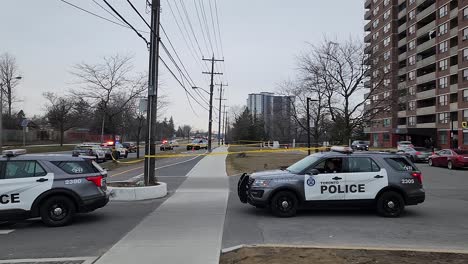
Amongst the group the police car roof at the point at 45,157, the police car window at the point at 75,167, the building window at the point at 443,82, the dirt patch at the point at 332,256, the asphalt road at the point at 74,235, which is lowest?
the asphalt road at the point at 74,235

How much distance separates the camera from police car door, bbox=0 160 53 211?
9320mm

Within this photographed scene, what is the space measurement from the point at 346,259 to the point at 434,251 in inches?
59.6

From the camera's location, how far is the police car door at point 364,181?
10.8 meters

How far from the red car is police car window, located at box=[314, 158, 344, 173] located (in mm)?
22477

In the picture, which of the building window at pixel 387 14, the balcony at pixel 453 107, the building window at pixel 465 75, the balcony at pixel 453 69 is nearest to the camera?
the building window at pixel 465 75

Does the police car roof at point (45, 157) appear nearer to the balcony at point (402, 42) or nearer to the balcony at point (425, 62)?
the balcony at point (425, 62)

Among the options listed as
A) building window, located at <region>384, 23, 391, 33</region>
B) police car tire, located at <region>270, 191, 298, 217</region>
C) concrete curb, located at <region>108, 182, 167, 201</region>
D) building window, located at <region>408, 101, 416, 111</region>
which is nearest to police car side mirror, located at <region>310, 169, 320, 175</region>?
police car tire, located at <region>270, 191, 298, 217</region>

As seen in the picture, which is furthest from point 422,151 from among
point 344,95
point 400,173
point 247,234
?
point 247,234

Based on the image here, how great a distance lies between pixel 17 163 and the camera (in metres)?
9.59

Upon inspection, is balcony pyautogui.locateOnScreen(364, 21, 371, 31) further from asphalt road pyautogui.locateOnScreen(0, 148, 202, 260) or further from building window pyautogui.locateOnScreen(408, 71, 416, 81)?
asphalt road pyautogui.locateOnScreen(0, 148, 202, 260)

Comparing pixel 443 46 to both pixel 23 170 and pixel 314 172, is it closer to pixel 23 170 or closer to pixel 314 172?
pixel 314 172

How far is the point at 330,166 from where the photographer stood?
10977mm

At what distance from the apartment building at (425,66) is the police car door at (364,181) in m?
45.7

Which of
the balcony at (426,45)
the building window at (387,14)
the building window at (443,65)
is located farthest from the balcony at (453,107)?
the building window at (387,14)
